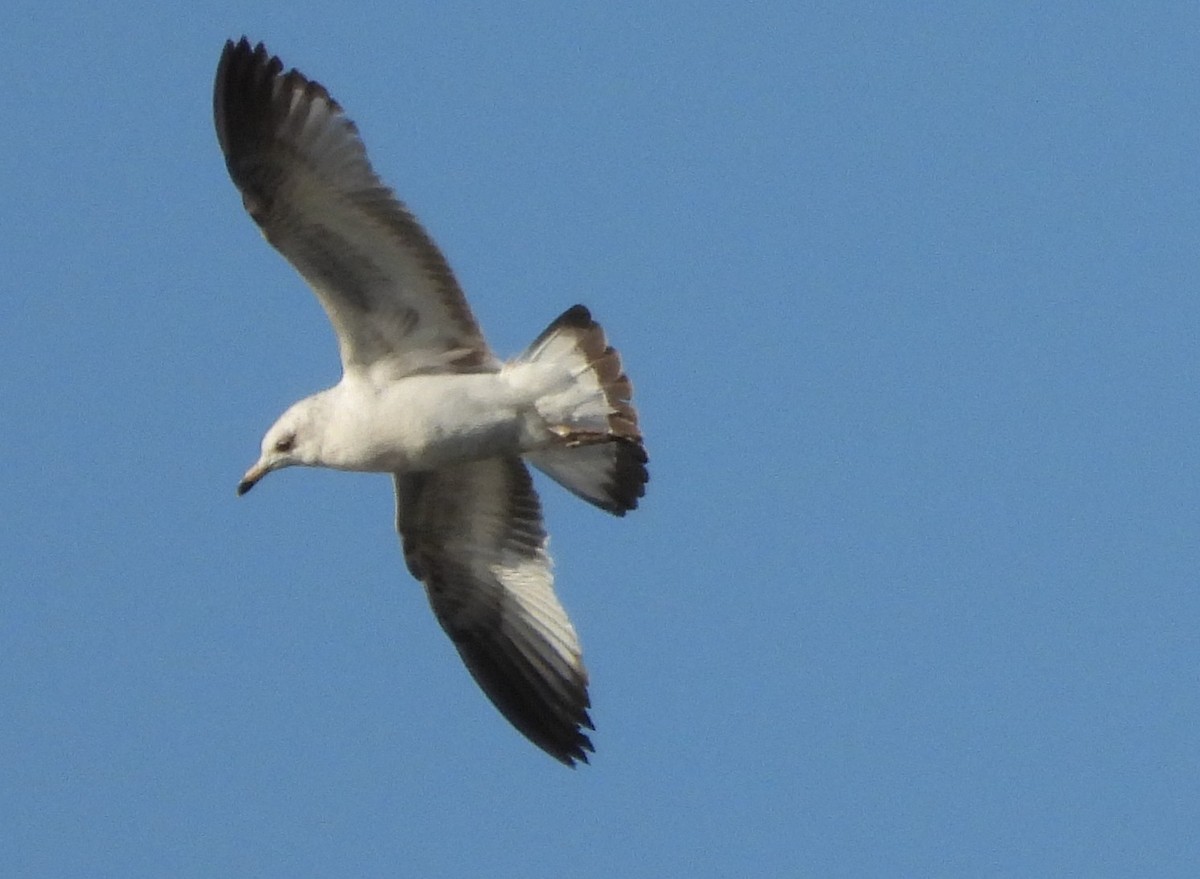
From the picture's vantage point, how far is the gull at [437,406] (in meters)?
10.7

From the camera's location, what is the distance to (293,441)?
1126cm

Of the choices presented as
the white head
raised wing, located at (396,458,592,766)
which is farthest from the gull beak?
raised wing, located at (396,458,592,766)

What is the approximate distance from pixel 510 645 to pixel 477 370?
1554 mm

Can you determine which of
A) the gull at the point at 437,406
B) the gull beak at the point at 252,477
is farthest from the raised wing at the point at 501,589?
the gull beak at the point at 252,477

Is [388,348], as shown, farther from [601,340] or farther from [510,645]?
[510,645]

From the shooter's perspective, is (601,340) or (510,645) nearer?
(601,340)

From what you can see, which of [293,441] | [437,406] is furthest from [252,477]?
[437,406]

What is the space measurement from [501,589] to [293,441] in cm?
141

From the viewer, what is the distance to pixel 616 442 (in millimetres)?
11344

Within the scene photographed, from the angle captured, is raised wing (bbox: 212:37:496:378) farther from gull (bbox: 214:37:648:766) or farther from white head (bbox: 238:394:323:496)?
white head (bbox: 238:394:323:496)

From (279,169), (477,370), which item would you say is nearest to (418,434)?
(477,370)

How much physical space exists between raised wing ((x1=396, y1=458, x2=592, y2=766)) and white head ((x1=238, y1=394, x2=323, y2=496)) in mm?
825

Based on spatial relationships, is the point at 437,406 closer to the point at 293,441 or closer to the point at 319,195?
the point at 293,441

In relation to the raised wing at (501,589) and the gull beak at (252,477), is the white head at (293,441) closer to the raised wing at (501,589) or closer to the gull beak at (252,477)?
the gull beak at (252,477)
